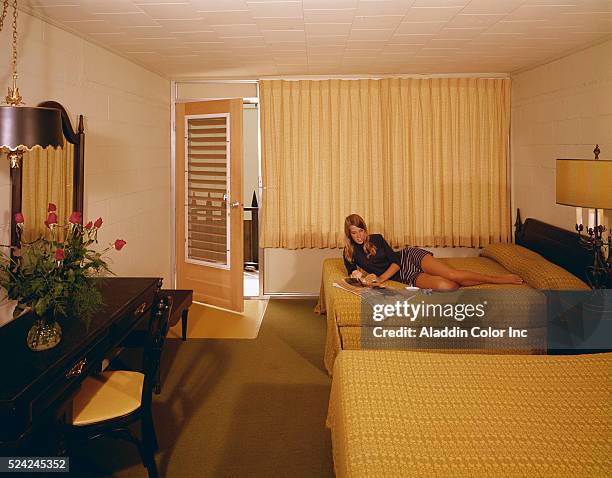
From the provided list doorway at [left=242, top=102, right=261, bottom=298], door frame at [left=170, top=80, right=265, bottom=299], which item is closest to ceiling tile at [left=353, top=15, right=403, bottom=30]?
door frame at [left=170, top=80, right=265, bottom=299]

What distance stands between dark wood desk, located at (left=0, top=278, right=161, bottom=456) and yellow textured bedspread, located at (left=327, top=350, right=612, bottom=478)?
1078 millimetres

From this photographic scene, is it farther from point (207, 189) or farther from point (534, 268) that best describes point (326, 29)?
point (207, 189)

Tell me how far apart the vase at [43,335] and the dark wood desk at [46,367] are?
29mm

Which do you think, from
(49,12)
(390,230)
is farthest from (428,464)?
(390,230)

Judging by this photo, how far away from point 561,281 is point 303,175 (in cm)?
279

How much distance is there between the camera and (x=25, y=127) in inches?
86.3

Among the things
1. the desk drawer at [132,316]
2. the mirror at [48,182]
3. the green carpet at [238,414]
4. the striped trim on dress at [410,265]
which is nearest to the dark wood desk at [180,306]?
the green carpet at [238,414]

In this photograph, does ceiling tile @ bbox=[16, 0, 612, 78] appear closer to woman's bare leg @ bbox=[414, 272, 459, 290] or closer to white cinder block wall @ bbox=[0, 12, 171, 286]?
white cinder block wall @ bbox=[0, 12, 171, 286]

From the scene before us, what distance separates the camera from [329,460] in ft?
8.74

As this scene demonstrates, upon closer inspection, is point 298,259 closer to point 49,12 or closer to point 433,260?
point 433,260

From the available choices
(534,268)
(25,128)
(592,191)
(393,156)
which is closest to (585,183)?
(592,191)

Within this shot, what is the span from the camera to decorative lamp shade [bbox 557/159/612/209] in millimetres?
2996

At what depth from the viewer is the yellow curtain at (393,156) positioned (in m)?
5.49

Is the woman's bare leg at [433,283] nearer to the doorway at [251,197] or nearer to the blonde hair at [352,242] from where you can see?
the blonde hair at [352,242]
